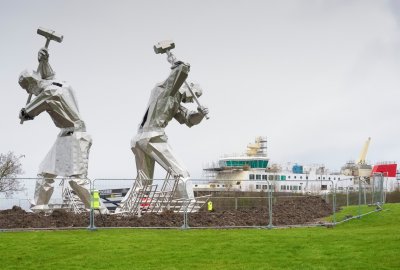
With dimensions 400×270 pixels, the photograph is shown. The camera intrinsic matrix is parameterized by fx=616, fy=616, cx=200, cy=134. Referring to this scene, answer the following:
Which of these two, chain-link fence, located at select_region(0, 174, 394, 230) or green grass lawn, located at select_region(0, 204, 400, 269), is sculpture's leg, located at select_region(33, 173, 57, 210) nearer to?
chain-link fence, located at select_region(0, 174, 394, 230)

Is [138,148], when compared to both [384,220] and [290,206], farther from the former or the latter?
[384,220]

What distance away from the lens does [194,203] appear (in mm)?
21281

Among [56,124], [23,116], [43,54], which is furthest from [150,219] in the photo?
[43,54]

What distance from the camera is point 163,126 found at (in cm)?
2319

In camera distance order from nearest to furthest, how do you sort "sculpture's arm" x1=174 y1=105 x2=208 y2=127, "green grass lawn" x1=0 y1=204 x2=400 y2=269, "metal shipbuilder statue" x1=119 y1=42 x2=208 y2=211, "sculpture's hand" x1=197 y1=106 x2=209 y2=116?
1. "green grass lawn" x1=0 y1=204 x2=400 y2=269
2. "metal shipbuilder statue" x1=119 y1=42 x2=208 y2=211
3. "sculpture's hand" x1=197 y1=106 x2=209 y2=116
4. "sculpture's arm" x1=174 y1=105 x2=208 y2=127

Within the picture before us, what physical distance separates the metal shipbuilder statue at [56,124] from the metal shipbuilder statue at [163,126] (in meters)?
2.59

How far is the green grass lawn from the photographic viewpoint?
1016 cm

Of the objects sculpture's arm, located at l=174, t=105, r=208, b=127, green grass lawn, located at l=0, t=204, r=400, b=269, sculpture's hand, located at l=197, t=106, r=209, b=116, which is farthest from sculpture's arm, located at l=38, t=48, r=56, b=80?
green grass lawn, located at l=0, t=204, r=400, b=269

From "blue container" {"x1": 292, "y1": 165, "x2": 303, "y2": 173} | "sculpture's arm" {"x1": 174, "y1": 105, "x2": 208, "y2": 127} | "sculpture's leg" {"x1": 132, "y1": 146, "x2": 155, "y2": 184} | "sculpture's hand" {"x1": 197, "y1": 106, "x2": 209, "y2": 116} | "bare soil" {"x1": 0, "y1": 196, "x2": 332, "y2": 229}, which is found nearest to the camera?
"bare soil" {"x1": 0, "y1": 196, "x2": 332, "y2": 229}

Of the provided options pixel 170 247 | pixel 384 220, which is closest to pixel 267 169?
pixel 384 220

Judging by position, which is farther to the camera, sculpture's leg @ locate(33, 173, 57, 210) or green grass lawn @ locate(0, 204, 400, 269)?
sculpture's leg @ locate(33, 173, 57, 210)

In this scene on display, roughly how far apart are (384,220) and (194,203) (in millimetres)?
6348

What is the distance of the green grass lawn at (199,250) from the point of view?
10.2m

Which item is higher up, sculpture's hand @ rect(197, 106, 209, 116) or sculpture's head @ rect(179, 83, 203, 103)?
sculpture's head @ rect(179, 83, 203, 103)
